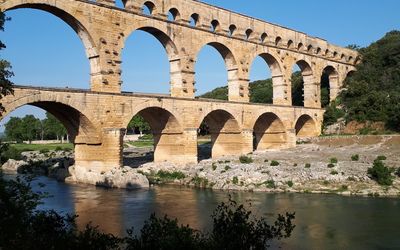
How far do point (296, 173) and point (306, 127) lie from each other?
2065cm

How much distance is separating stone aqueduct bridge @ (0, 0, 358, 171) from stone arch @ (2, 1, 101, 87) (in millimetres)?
59

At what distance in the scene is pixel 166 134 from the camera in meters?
30.7

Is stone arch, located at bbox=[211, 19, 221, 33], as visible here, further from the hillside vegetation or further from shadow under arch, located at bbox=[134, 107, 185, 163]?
the hillside vegetation

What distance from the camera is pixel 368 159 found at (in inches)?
1075

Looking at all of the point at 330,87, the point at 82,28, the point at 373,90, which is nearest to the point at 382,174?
the point at 82,28

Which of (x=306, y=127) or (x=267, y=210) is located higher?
(x=306, y=127)

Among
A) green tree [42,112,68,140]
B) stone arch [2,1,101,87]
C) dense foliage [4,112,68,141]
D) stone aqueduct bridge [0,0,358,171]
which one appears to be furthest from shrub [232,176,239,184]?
dense foliage [4,112,68,141]

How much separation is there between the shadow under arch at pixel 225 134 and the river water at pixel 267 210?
35.8 feet

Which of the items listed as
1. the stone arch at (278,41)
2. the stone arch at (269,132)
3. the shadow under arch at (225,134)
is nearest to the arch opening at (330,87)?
the stone arch at (278,41)

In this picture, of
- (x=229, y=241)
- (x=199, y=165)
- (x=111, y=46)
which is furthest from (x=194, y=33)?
(x=229, y=241)

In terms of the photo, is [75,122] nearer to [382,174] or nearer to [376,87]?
Answer: [382,174]

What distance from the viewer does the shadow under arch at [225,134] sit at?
113 feet

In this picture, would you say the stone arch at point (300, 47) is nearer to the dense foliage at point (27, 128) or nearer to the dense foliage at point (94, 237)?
the dense foliage at point (94, 237)

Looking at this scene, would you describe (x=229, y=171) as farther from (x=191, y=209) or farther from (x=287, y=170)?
(x=191, y=209)
